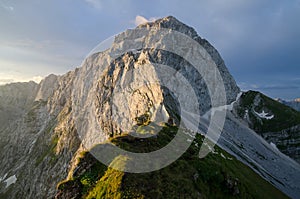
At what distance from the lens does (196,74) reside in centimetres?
14562

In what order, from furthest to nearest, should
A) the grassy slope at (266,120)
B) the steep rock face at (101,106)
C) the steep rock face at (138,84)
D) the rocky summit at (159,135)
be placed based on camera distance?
the grassy slope at (266,120) → the steep rock face at (101,106) → the steep rock face at (138,84) → the rocky summit at (159,135)

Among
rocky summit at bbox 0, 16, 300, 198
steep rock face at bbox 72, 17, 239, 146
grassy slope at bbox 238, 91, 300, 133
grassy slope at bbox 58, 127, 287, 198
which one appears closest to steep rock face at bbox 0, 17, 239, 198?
steep rock face at bbox 72, 17, 239, 146

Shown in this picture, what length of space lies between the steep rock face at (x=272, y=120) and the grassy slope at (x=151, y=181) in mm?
129104

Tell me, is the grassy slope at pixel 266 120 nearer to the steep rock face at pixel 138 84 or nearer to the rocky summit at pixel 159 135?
the rocky summit at pixel 159 135

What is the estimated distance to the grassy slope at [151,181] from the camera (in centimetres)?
2114

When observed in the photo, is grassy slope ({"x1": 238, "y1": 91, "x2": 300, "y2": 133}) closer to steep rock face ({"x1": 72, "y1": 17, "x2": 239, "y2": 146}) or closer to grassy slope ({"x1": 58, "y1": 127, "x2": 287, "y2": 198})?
steep rock face ({"x1": 72, "y1": 17, "x2": 239, "y2": 146})

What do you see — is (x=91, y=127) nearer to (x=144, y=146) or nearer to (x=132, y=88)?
(x=132, y=88)

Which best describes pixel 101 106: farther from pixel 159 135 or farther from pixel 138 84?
pixel 159 135

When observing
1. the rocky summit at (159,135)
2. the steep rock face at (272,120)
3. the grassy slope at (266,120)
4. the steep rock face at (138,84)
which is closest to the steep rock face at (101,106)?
the steep rock face at (138,84)

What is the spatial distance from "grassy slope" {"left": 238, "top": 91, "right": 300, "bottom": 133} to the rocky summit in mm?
668

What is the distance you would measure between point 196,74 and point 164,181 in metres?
127

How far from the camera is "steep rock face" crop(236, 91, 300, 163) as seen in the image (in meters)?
147

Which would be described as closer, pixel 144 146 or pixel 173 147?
pixel 144 146

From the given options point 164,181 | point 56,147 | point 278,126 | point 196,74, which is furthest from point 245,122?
point 164,181
